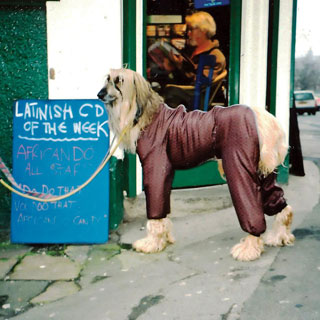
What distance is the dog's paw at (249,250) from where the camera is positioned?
12.8ft

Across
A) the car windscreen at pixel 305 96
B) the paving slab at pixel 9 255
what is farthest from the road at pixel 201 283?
the car windscreen at pixel 305 96

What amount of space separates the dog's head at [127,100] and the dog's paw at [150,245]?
3.22 feet


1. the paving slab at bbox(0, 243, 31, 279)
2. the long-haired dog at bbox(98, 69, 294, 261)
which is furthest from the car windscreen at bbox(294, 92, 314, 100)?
the paving slab at bbox(0, 243, 31, 279)

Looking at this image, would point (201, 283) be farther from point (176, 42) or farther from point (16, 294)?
point (176, 42)

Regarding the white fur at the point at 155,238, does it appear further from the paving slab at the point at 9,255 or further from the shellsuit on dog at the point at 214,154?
the paving slab at the point at 9,255

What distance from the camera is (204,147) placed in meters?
3.92

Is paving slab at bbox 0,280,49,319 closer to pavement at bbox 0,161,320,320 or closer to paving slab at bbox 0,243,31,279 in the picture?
pavement at bbox 0,161,320,320

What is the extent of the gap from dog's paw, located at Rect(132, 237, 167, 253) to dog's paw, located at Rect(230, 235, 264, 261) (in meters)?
0.65

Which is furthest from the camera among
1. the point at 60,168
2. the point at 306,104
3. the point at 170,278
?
the point at 306,104

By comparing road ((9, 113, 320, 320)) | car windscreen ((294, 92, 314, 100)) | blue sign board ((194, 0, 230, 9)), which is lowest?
road ((9, 113, 320, 320))

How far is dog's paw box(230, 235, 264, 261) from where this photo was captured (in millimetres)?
3908

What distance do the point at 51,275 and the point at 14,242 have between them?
2.81 ft

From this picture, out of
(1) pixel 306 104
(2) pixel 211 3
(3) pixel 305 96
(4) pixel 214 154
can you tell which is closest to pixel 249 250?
(4) pixel 214 154

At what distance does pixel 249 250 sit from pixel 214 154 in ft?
2.76
